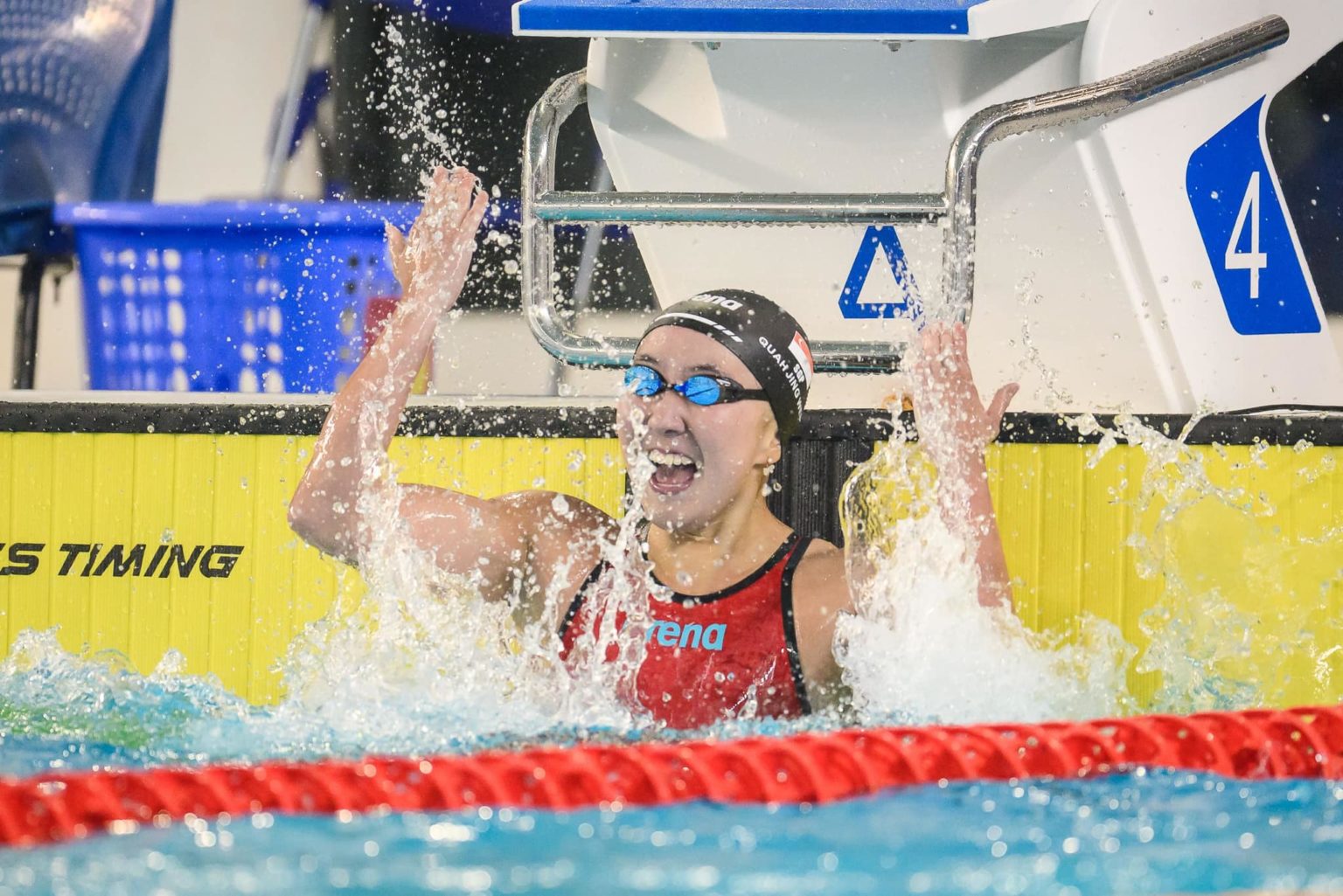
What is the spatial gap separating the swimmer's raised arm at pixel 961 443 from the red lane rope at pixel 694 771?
1.08 feet

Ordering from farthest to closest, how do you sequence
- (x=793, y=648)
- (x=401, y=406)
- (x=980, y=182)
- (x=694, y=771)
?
(x=980, y=182) → (x=793, y=648) → (x=401, y=406) → (x=694, y=771)

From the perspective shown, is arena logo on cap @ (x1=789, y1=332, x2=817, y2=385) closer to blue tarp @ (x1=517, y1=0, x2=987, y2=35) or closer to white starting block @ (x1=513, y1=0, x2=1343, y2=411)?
white starting block @ (x1=513, y1=0, x2=1343, y2=411)

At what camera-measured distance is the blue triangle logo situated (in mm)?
3102

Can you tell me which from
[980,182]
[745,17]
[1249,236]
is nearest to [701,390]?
[745,17]

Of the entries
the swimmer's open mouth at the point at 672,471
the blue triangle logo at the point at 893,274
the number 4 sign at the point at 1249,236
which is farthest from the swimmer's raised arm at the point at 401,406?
the number 4 sign at the point at 1249,236

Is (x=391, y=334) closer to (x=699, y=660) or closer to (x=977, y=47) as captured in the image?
(x=699, y=660)

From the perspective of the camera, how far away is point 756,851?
62.5 inches

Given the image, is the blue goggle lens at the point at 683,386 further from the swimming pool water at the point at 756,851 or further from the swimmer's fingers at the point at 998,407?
the swimming pool water at the point at 756,851

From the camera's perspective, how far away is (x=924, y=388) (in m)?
2.44

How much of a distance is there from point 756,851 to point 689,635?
0.98 metres

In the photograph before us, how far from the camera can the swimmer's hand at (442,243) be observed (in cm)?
240

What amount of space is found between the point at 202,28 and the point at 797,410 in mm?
3636

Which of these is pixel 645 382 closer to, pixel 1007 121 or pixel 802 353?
pixel 802 353

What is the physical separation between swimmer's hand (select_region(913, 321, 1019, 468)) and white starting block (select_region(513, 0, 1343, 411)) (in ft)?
0.76
